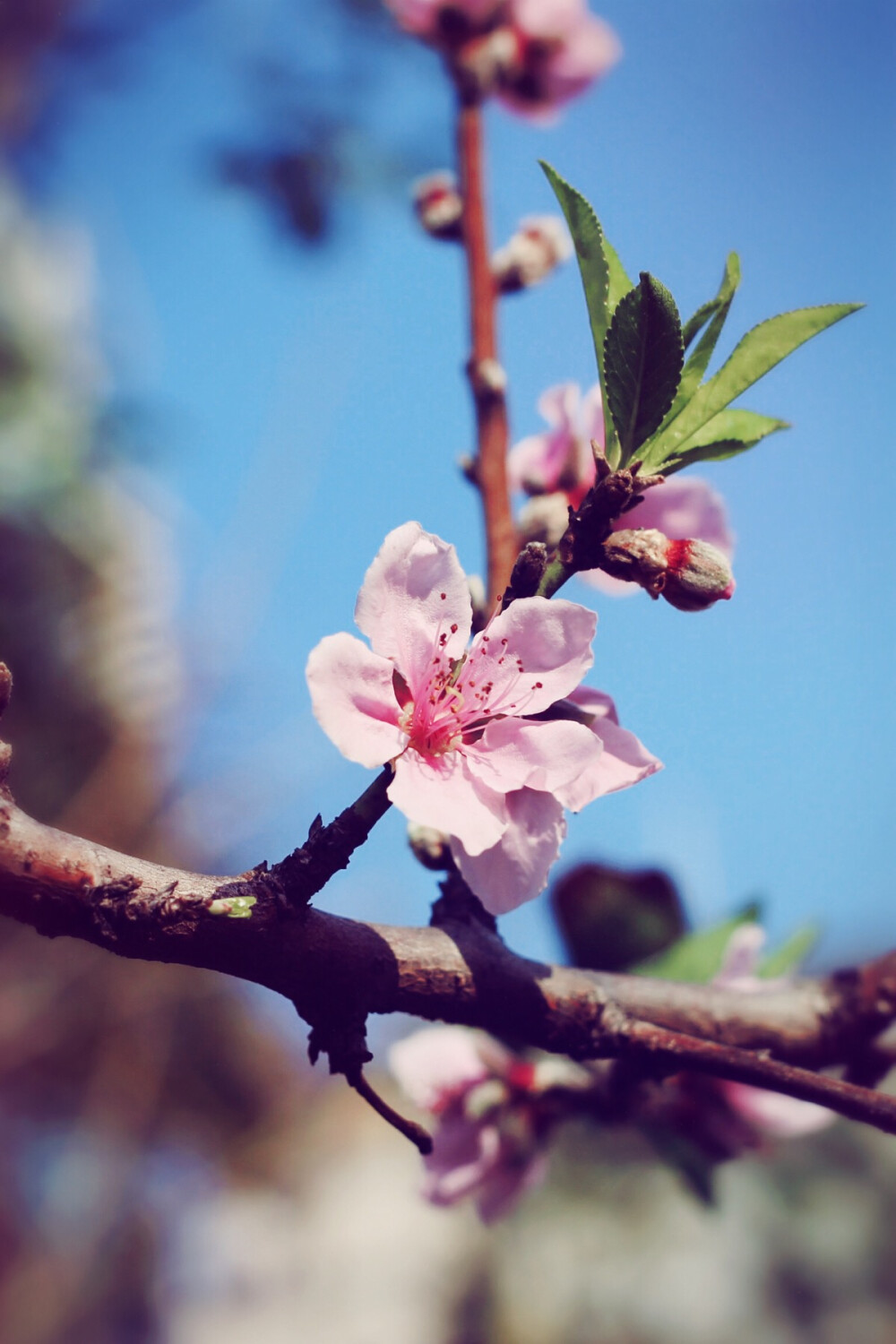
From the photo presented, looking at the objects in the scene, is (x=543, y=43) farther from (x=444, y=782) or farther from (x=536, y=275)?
(x=444, y=782)

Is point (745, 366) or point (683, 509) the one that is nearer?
point (745, 366)

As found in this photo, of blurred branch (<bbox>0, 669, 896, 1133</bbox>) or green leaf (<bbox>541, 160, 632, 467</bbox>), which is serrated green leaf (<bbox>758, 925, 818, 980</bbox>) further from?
green leaf (<bbox>541, 160, 632, 467</bbox>)

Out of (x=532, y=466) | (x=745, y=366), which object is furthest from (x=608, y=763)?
(x=532, y=466)

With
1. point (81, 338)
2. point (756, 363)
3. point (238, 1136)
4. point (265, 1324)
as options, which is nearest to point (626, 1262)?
point (265, 1324)

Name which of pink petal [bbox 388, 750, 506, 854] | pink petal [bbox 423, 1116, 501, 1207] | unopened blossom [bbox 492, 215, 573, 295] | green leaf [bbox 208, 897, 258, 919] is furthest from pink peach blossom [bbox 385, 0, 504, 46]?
pink petal [bbox 423, 1116, 501, 1207]

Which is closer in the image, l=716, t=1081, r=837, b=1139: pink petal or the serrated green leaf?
l=716, t=1081, r=837, b=1139: pink petal

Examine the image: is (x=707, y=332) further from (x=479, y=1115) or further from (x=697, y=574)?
(x=479, y=1115)
